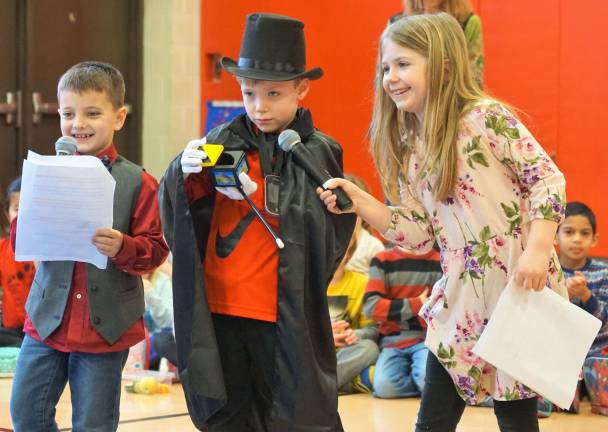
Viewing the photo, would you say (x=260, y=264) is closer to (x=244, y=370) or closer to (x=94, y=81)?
(x=244, y=370)

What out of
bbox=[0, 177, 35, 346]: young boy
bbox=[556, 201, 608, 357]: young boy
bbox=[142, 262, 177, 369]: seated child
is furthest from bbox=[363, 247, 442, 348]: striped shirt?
bbox=[0, 177, 35, 346]: young boy

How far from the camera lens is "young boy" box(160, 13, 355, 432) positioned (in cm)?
232

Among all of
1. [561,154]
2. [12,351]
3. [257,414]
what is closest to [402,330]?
[561,154]

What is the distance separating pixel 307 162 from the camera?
90.2 inches

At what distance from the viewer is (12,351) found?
195 inches

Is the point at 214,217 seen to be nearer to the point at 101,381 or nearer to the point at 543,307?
the point at 101,381

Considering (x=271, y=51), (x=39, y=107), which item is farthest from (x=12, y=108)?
(x=271, y=51)

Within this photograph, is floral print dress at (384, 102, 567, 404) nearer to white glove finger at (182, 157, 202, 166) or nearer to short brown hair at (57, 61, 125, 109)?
white glove finger at (182, 157, 202, 166)

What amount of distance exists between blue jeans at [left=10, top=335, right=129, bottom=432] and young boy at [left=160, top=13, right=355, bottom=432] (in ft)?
0.83

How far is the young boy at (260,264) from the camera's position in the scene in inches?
91.4

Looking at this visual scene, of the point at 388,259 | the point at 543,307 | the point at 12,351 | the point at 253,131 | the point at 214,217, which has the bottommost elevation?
the point at 12,351

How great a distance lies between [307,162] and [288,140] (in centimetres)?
7

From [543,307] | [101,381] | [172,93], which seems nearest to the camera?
[543,307]

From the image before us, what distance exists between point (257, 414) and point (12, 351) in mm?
2830
